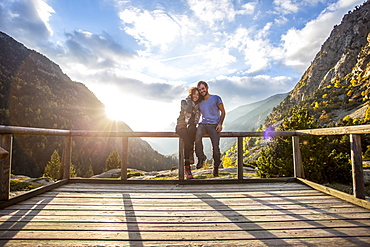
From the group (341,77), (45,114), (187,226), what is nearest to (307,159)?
(187,226)

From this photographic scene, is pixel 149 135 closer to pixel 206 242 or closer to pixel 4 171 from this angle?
pixel 4 171

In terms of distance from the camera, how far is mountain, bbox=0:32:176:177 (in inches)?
3029

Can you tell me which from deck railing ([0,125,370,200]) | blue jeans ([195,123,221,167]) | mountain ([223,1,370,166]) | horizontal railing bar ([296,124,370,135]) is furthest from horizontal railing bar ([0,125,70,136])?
mountain ([223,1,370,166])

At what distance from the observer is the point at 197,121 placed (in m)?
4.66

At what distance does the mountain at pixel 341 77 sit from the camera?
66.9 metres

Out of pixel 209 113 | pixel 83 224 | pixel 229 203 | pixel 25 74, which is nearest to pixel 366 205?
pixel 229 203

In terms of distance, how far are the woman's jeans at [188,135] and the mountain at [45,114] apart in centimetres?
7650

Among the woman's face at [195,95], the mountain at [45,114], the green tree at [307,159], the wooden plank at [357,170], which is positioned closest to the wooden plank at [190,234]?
the wooden plank at [357,170]

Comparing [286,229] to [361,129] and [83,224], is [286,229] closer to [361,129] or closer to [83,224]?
[361,129]

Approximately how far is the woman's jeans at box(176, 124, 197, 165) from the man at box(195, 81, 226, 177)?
9 cm

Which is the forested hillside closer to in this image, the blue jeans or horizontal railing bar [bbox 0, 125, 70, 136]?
the blue jeans

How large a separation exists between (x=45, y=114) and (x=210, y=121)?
110203 mm

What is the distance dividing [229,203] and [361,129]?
2096 millimetres

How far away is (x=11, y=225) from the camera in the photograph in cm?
248
